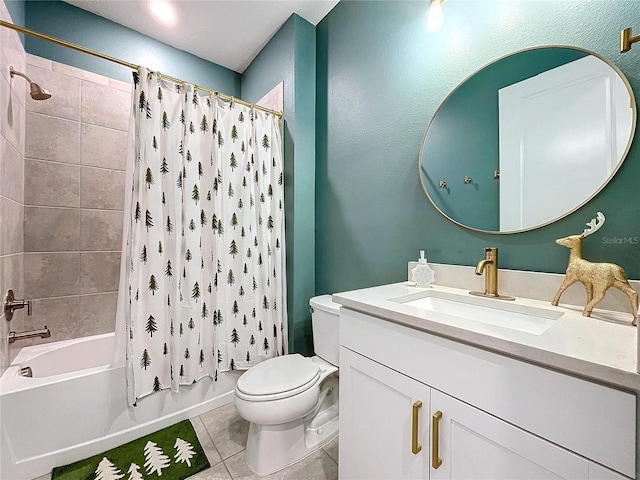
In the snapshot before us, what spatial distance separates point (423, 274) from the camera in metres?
1.28

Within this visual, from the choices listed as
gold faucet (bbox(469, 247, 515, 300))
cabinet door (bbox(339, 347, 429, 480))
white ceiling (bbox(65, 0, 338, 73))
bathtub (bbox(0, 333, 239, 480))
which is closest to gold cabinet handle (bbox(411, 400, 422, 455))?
cabinet door (bbox(339, 347, 429, 480))

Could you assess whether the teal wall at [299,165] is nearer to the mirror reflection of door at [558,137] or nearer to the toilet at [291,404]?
the toilet at [291,404]

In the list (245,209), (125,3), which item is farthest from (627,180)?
(125,3)

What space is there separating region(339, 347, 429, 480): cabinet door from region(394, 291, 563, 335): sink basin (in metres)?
0.27

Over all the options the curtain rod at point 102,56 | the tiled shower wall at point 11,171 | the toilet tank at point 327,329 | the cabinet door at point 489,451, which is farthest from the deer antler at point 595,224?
the tiled shower wall at point 11,171

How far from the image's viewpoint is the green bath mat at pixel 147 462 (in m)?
1.28

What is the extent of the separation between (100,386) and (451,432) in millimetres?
1714

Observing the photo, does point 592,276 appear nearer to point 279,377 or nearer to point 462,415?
point 462,415

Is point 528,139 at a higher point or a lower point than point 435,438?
higher

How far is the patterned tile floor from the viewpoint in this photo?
4.20 ft

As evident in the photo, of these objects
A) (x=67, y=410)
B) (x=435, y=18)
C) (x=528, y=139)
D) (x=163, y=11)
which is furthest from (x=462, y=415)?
(x=163, y=11)

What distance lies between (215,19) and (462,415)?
2.72 metres

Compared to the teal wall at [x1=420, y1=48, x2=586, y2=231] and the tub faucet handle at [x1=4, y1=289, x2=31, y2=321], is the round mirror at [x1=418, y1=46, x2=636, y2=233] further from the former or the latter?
the tub faucet handle at [x1=4, y1=289, x2=31, y2=321]

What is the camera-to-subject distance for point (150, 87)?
5.03ft
